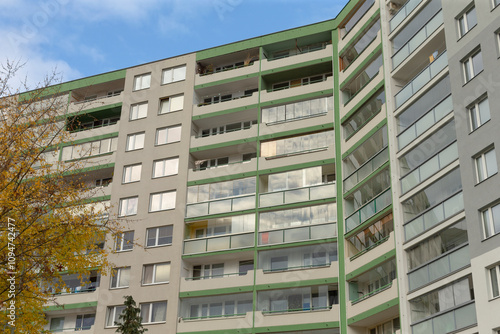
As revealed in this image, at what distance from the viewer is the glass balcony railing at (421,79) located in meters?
36.0

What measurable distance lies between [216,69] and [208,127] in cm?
556

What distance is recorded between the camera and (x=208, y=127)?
5231 cm

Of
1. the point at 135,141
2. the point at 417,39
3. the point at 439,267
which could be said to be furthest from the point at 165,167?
the point at 439,267

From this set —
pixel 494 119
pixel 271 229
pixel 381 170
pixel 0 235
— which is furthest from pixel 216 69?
pixel 0 235

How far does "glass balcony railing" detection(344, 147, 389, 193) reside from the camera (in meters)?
39.1

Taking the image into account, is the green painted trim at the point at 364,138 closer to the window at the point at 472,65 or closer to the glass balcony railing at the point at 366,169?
the glass balcony railing at the point at 366,169

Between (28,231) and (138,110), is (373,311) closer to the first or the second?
(28,231)

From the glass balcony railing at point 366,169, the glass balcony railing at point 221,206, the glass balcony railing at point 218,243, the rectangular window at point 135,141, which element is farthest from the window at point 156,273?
the glass balcony railing at point 366,169

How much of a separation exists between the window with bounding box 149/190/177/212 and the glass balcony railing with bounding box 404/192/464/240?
19.0 m

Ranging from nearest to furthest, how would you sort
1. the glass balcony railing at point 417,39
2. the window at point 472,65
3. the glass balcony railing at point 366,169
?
the window at point 472,65 < the glass balcony railing at point 417,39 < the glass balcony railing at point 366,169

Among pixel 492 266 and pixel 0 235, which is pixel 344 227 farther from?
pixel 0 235

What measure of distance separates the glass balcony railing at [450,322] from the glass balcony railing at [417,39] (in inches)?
612

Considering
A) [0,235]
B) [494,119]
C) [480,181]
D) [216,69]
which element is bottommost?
[0,235]

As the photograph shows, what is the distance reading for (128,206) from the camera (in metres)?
50.3
